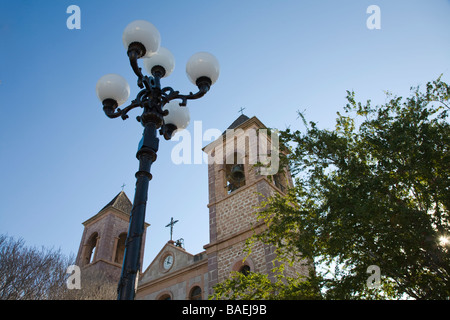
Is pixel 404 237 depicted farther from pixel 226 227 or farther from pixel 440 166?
pixel 226 227

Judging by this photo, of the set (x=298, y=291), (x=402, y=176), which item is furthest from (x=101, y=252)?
(x=402, y=176)

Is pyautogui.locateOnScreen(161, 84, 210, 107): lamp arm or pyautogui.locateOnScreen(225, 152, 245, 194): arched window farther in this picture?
pyautogui.locateOnScreen(225, 152, 245, 194): arched window

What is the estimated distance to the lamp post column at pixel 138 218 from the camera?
3.28 meters

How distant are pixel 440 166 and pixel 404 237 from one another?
1947 mm

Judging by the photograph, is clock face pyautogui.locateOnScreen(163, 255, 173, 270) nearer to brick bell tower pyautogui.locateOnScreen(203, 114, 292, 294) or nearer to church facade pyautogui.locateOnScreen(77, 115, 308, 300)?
church facade pyautogui.locateOnScreen(77, 115, 308, 300)

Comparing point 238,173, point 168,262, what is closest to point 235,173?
point 238,173

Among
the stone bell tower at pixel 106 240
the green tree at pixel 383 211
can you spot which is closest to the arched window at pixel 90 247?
the stone bell tower at pixel 106 240

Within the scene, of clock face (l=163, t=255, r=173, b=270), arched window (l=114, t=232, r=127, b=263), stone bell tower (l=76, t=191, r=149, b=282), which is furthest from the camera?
arched window (l=114, t=232, r=127, b=263)

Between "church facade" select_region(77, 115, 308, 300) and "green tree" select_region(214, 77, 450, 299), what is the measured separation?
4.38 meters

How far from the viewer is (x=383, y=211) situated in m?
7.05

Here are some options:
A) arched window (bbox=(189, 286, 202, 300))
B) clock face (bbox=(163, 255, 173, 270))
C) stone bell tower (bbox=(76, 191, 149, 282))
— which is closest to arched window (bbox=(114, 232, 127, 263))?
stone bell tower (bbox=(76, 191, 149, 282))

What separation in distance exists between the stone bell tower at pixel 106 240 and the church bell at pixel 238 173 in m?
14.4

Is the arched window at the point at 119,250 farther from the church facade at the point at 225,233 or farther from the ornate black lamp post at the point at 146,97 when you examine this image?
the ornate black lamp post at the point at 146,97

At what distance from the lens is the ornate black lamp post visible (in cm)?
367
